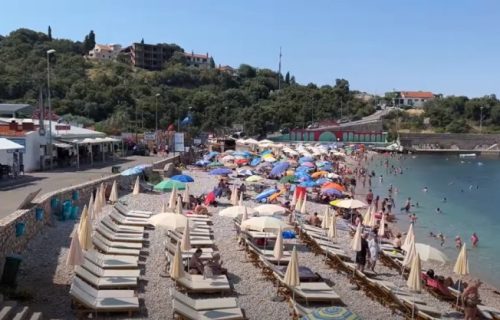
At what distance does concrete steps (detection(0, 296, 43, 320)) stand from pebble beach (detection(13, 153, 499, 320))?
24.9 inches

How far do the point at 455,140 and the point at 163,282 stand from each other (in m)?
98.0

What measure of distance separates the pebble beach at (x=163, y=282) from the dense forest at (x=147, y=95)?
3516 cm

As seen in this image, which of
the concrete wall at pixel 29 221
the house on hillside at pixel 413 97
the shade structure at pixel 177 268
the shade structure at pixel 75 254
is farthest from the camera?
the house on hillside at pixel 413 97

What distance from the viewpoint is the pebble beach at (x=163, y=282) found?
991 centimetres

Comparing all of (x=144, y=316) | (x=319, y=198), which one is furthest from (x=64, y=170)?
(x=144, y=316)

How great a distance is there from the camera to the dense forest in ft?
259

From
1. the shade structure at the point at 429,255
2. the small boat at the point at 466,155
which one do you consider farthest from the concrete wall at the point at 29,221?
the small boat at the point at 466,155

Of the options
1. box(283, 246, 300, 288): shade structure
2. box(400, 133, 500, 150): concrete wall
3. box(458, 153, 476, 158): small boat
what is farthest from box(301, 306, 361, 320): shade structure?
box(400, 133, 500, 150): concrete wall

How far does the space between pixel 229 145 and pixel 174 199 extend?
4073 centimetres

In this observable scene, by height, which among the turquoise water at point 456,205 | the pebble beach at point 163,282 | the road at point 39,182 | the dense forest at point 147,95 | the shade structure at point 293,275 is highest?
the dense forest at point 147,95

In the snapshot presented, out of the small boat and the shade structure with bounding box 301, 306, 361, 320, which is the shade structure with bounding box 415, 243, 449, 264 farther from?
the small boat

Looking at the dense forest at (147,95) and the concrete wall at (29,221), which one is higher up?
the dense forest at (147,95)

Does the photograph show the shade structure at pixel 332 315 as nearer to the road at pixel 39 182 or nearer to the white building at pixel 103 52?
the road at pixel 39 182

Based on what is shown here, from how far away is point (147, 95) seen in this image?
9206cm
